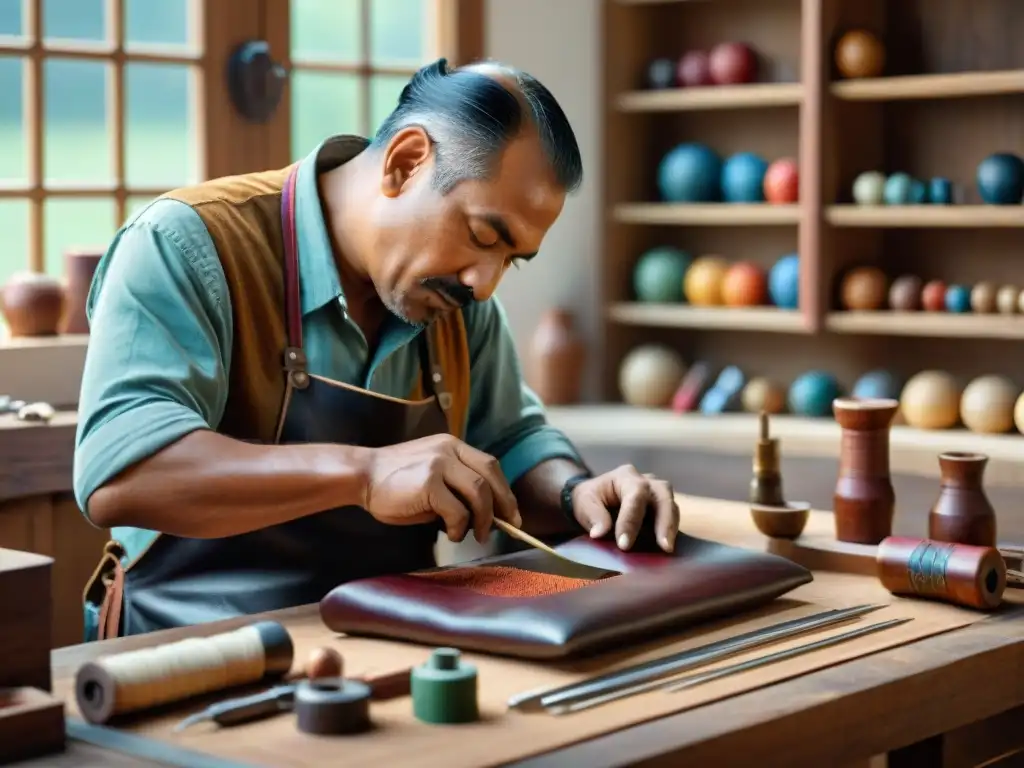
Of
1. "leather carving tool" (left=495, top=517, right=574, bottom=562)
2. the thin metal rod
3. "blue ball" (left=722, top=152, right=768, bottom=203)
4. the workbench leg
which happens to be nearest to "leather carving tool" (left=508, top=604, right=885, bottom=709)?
the thin metal rod

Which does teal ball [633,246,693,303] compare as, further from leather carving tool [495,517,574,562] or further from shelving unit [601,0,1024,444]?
leather carving tool [495,517,574,562]

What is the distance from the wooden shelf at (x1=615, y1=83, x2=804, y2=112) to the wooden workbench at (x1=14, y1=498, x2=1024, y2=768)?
2.99 metres

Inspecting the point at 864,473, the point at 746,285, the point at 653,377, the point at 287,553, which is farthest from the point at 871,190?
the point at 287,553

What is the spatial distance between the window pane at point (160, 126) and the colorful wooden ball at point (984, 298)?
217 cm

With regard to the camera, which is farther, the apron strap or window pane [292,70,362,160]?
window pane [292,70,362,160]

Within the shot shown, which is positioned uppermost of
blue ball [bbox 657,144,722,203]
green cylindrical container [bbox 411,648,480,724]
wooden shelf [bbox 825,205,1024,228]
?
blue ball [bbox 657,144,722,203]

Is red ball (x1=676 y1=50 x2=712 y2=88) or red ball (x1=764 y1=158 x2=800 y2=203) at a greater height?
red ball (x1=676 y1=50 x2=712 y2=88)

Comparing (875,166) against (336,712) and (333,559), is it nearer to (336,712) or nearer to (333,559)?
(333,559)

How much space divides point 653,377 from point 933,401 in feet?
3.06

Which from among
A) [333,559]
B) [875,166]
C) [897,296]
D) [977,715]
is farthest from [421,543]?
[875,166]

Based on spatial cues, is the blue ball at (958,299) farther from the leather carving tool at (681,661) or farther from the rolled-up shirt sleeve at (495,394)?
the leather carving tool at (681,661)

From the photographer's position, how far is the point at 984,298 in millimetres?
4371

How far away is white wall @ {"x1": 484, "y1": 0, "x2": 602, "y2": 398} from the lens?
4.88m

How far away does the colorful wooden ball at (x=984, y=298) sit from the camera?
4.37m
